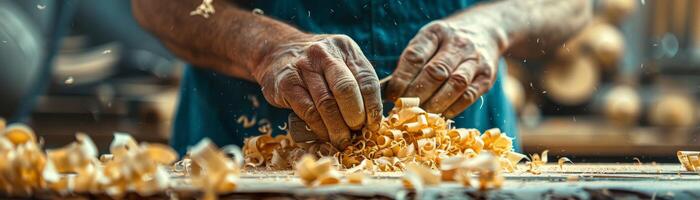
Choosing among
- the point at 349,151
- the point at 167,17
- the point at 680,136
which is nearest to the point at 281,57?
the point at 349,151

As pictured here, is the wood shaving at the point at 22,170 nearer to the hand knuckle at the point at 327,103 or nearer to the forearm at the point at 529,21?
the hand knuckle at the point at 327,103

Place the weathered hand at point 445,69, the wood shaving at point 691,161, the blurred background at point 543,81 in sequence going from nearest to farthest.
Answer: the wood shaving at point 691,161, the weathered hand at point 445,69, the blurred background at point 543,81

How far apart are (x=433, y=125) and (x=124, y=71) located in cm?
130

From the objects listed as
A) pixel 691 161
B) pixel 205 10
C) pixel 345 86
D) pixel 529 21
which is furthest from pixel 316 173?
pixel 529 21

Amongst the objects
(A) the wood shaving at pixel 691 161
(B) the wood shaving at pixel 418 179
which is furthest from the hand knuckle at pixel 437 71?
(B) the wood shaving at pixel 418 179

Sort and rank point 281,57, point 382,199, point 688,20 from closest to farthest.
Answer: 1. point 382,199
2. point 281,57
3. point 688,20

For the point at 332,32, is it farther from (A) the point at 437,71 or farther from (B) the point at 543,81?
(B) the point at 543,81

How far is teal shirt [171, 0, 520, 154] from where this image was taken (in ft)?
4.17

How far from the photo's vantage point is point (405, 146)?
36.7 inches

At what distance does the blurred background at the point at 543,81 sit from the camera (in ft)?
6.91

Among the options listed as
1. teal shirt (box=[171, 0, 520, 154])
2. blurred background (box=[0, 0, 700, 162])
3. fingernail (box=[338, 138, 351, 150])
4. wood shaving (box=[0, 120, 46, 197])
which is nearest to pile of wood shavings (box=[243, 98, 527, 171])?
fingernail (box=[338, 138, 351, 150])

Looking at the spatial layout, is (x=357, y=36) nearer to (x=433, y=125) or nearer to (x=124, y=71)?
(x=433, y=125)

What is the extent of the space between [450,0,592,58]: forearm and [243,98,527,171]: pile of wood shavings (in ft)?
1.04

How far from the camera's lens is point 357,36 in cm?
127
